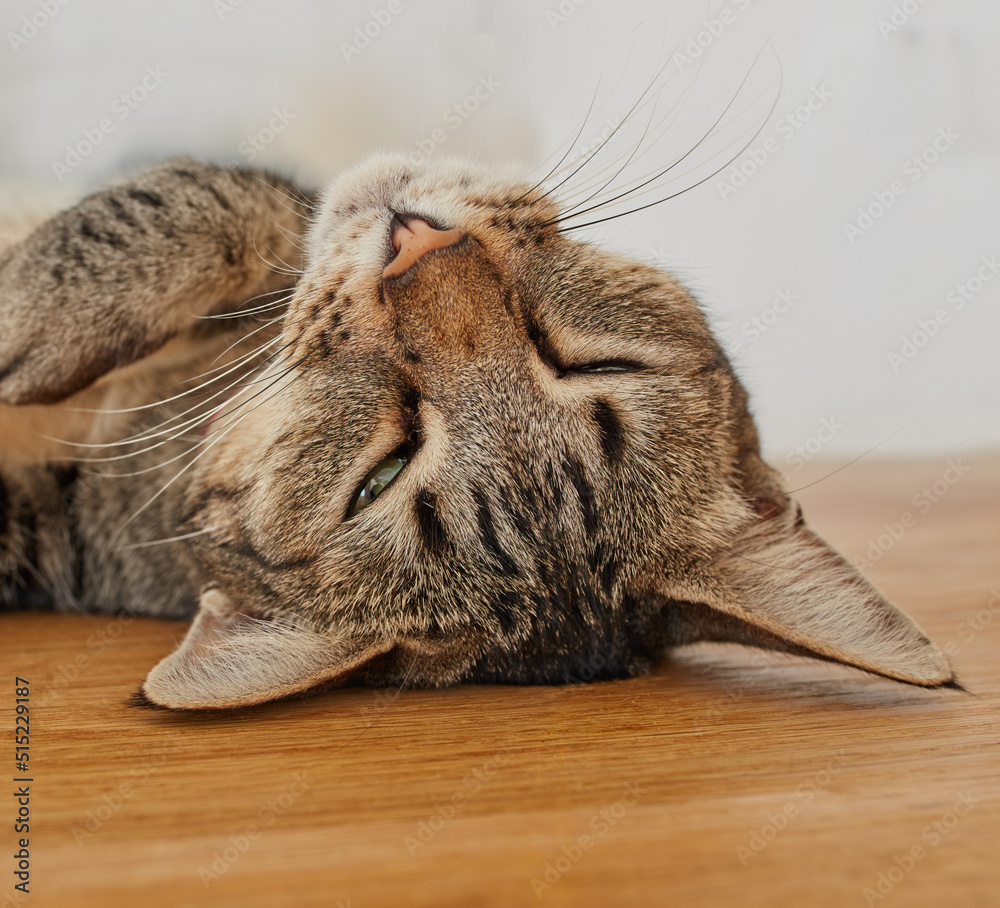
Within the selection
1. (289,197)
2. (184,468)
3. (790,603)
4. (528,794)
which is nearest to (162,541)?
(184,468)

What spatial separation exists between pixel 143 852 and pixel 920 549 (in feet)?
7.73

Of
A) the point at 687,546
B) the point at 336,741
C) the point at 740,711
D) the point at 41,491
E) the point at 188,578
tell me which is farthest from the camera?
the point at 41,491

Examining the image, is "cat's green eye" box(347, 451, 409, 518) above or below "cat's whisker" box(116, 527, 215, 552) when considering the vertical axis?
above

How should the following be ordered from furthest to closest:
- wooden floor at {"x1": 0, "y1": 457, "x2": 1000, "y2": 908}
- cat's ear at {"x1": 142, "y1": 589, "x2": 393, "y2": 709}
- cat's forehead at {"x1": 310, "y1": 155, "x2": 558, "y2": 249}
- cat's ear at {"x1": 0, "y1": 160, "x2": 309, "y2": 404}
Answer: cat's ear at {"x1": 0, "y1": 160, "x2": 309, "y2": 404} < cat's forehead at {"x1": 310, "y1": 155, "x2": 558, "y2": 249} < cat's ear at {"x1": 142, "y1": 589, "x2": 393, "y2": 709} < wooden floor at {"x1": 0, "y1": 457, "x2": 1000, "y2": 908}

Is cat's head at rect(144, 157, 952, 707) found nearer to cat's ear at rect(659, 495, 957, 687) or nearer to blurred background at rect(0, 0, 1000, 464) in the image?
cat's ear at rect(659, 495, 957, 687)

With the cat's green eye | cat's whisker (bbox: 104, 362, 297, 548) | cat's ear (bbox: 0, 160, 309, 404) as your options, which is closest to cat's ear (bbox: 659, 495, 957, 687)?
the cat's green eye

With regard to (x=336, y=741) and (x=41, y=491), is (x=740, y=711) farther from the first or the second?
(x=41, y=491)

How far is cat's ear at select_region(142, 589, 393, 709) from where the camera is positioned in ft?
3.96

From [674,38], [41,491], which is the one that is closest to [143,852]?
[41,491]

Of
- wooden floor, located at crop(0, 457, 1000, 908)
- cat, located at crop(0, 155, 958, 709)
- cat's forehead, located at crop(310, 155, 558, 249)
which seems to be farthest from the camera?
cat's forehead, located at crop(310, 155, 558, 249)

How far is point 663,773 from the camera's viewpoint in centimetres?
103

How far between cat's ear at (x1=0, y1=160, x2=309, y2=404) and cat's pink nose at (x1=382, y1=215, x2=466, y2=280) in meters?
0.38

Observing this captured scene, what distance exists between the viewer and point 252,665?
126 centimetres

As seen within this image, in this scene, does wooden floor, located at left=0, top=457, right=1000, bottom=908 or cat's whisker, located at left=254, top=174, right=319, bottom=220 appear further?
cat's whisker, located at left=254, top=174, right=319, bottom=220
